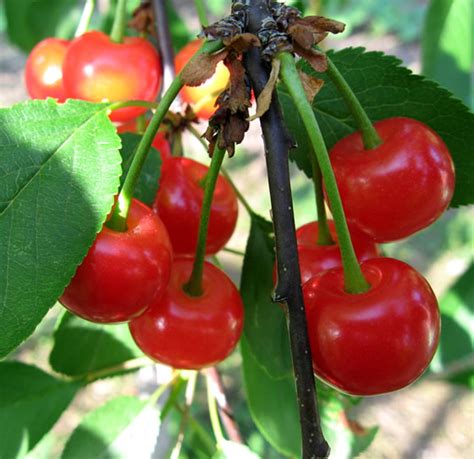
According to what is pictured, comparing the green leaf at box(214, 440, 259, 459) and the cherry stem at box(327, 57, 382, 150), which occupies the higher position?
the cherry stem at box(327, 57, 382, 150)

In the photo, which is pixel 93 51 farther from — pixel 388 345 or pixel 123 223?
pixel 388 345

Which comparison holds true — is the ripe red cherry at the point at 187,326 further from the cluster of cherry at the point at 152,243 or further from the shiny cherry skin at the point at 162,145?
the shiny cherry skin at the point at 162,145

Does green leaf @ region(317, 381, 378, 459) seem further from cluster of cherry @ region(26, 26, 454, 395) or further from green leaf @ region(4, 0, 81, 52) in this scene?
green leaf @ region(4, 0, 81, 52)

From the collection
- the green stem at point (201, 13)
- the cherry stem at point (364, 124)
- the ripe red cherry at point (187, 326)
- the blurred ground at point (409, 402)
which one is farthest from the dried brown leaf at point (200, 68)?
the blurred ground at point (409, 402)

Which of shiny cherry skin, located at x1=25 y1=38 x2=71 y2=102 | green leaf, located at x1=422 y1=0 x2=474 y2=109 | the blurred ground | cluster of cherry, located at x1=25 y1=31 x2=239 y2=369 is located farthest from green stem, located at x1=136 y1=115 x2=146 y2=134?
the blurred ground

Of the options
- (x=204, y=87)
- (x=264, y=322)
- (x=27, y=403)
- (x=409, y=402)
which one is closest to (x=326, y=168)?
(x=264, y=322)

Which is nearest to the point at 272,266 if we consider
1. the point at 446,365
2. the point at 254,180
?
the point at 446,365
